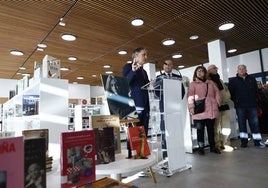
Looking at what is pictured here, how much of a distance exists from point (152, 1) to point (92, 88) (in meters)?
8.75

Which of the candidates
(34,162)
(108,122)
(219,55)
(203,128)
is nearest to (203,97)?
(203,128)

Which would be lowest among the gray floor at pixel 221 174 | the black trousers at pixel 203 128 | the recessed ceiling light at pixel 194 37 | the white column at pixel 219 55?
the gray floor at pixel 221 174

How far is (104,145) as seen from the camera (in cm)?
109

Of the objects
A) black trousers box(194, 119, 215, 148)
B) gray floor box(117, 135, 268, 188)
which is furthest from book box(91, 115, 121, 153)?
black trousers box(194, 119, 215, 148)

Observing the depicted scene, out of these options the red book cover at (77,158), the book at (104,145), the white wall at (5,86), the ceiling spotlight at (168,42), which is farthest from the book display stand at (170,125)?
the white wall at (5,86)

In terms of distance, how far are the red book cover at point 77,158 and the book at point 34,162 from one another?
101mm

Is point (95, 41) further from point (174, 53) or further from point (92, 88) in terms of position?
point (92, 88)

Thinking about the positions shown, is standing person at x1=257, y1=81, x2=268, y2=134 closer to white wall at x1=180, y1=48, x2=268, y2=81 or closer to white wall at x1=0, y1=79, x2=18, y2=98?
white wall at x1=180, y1=48, x2=268, y2=81

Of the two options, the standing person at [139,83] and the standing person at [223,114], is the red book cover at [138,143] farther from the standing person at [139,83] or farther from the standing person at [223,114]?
the standing person at [223,114]

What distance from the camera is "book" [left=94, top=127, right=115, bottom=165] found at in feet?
3.46

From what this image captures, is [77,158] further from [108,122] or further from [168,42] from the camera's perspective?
[168,42]

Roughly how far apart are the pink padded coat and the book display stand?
850 millimetres

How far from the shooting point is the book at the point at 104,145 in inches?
41.5

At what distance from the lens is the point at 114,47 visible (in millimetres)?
5203
